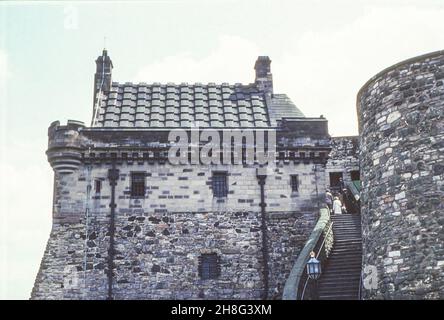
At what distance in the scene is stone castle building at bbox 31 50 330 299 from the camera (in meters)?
18.9

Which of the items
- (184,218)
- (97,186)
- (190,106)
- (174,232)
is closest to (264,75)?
(190,106)

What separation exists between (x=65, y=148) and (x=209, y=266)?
602 centimetres

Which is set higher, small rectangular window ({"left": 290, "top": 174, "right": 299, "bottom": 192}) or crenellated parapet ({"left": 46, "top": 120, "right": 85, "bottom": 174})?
crenellated parapet ({"left": 46, "top": 120, "right": 85, "bottom": 174})

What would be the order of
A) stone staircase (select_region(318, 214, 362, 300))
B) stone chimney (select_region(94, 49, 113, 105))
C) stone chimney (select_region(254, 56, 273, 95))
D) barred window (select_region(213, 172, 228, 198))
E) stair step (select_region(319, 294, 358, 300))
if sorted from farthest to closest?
1. stone chimney (select_region(254, 56, 273, 95))
2. stone chimney (select_region(94, 49, 113, 105))
3. barred window (select_region(213, 172, 228, 198))
4. stone staircase (select_region(318, 214, 362, 300))
5. stair step (select_region(319, 294, 358, 300))

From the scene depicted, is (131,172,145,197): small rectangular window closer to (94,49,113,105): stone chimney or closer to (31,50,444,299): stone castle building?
(31,50,444,299): stone castle building

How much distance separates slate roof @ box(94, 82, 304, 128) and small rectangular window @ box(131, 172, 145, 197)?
2076 millimetres

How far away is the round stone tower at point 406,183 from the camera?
12828mm

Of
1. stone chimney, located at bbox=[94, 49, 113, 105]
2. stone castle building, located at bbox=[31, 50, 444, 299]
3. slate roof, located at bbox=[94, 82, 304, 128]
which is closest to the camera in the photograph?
stone castle building, located at bbox=[31, 50, 444, 299]

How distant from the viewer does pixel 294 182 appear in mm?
20547

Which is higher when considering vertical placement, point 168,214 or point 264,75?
point 264,75

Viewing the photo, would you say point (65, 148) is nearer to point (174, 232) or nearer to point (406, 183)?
point (174, 232)

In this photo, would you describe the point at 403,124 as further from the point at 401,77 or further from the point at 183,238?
the point at 183,238

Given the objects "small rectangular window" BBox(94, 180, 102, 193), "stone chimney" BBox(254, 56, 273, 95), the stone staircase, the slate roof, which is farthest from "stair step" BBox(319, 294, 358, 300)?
"stone chimney" BBox(254, 56, 273, 95)

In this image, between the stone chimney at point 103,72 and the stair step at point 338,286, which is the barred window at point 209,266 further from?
the stone chimney at point 103,72
